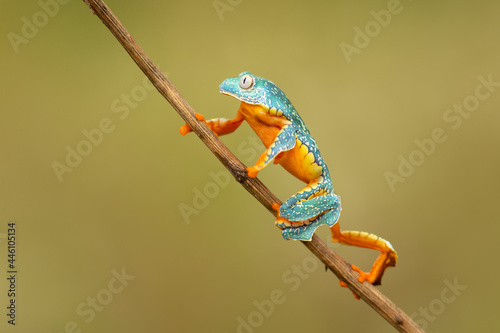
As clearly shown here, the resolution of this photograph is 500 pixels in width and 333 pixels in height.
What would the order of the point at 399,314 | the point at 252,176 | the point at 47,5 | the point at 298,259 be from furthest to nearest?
the point at 298,259, the point at 47,5, the point at 399,314, the point at 252,176

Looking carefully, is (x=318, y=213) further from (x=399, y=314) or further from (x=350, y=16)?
(x=350, y=16)

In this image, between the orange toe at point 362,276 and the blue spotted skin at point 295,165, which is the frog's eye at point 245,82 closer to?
the blue spotted skin at point 295,165

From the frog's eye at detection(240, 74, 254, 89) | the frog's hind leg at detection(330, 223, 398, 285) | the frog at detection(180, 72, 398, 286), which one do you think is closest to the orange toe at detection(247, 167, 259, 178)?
the frog at detection(180, 72, 398, 286)

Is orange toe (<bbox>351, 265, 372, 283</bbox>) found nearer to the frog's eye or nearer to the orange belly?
the orange belly

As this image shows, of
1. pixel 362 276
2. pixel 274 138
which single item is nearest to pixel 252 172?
pixel 274 138

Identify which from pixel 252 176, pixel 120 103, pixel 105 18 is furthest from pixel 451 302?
pixel 105 18

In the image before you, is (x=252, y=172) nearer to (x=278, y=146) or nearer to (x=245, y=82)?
(x=278, y=146)

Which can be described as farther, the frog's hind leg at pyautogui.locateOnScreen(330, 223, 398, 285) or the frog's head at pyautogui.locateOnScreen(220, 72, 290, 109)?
the frog's hind leg at pyautogui.locateOnScreen(330, 223, 398, 285)
